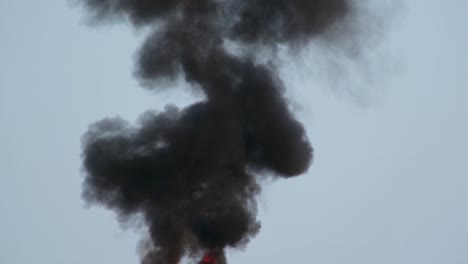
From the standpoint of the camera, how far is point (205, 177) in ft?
124

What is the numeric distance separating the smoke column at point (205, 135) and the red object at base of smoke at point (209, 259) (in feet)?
0.25

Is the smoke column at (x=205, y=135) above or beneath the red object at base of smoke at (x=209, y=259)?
above

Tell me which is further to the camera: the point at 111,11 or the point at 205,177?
the point at 111,11

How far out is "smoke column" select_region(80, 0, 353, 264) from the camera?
123 ft

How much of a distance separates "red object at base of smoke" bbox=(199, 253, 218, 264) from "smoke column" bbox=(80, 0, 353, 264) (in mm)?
75

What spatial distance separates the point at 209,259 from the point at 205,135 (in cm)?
454

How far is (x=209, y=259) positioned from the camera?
124 feet

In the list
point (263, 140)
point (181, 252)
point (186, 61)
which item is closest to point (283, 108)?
point (263, 140)

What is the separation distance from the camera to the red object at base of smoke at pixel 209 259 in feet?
123

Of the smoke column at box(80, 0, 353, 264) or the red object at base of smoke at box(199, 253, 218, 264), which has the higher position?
the smoke column at box(80, 0, 353, 264)

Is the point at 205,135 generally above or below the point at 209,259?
above

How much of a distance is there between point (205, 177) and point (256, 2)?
747 cm

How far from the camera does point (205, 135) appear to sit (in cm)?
3819

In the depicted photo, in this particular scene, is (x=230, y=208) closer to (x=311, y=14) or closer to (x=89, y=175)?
(x=89, y=175)
